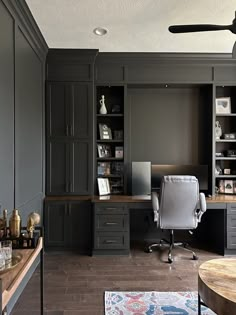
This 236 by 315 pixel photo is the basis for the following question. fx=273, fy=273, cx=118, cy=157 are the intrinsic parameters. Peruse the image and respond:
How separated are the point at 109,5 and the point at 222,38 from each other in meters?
1.63

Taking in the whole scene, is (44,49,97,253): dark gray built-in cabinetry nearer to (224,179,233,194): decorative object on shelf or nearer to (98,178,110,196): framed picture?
(98,178,110,196): framed picture

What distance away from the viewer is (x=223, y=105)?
14.0 ft

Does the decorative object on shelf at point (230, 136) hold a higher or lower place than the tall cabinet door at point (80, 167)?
higher

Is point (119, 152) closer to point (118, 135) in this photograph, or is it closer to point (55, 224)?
point (118, 135)

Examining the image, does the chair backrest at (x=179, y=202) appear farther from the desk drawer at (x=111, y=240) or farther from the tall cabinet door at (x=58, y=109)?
the tall cabinet door at (x=58, y=109)

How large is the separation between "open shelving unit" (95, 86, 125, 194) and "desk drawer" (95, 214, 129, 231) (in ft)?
1.84

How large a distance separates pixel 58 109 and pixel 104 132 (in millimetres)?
768

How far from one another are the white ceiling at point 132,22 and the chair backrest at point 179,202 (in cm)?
179

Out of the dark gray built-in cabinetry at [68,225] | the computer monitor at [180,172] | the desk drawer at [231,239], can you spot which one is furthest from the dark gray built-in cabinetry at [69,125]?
the desk drawer at [231,239]

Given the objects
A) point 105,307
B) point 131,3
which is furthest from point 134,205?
point 131,3

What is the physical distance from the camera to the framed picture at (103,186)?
162 inches

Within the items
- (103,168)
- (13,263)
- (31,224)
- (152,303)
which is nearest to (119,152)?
(103,168)

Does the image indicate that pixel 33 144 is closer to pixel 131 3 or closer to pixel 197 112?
pixel 131 3

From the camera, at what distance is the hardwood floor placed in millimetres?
2518
